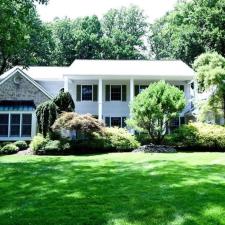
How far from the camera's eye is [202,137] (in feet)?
82.5

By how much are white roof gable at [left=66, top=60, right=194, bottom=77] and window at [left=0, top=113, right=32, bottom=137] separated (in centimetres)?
485

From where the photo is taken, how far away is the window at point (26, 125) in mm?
30984

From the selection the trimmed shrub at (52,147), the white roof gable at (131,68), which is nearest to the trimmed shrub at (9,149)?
the trimmed shrub at (52,147)

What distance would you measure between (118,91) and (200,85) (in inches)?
267

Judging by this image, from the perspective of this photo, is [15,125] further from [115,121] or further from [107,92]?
[115,121]

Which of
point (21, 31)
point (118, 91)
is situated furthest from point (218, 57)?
point (21, 31)

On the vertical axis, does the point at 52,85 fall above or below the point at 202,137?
above

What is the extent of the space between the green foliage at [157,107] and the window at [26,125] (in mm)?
9310

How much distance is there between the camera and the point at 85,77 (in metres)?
31.6

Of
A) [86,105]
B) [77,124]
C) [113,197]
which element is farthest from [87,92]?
[113,197]

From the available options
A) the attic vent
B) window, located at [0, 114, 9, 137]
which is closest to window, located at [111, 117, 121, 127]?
the attic vent

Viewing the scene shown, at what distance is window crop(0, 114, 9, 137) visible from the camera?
3102 cm

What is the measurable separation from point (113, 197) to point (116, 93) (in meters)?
25.1

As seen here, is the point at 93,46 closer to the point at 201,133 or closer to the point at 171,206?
the point at 201,133
